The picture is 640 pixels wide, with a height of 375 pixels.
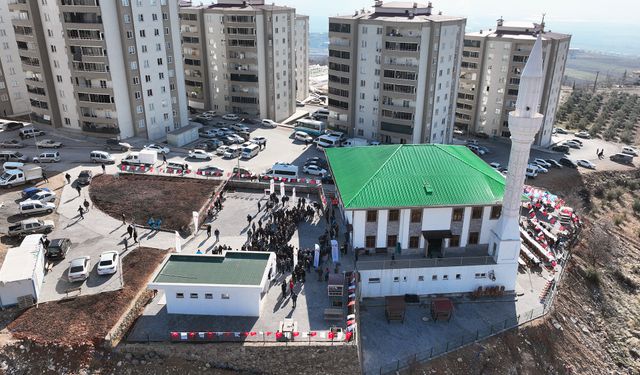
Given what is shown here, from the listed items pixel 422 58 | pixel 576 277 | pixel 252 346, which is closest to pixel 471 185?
pixel 576 277

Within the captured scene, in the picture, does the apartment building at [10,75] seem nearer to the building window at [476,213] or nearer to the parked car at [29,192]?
the parked car at [29,192]

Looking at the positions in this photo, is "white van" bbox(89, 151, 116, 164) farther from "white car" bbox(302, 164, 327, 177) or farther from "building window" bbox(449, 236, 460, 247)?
"building window" bbox(449, 236, 460, 247)

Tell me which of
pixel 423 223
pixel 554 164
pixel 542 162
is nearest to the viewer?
pixel 423 223

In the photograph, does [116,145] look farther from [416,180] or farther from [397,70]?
[416,180]

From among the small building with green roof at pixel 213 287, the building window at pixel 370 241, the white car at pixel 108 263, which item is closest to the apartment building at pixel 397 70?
the building window at pixel 370 241

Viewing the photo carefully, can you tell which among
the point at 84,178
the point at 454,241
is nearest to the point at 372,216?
the point at 454,241

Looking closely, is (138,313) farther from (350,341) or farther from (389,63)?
(389,63)

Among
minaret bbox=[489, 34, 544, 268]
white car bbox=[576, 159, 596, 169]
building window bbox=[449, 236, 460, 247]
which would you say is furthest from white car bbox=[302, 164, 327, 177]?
white car bbox=[576, 159, 596, 169]
